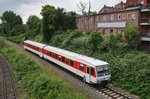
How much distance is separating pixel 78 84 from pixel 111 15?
60.3 feet

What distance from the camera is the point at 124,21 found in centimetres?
3572

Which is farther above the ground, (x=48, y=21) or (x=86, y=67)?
(x=48, y=21)

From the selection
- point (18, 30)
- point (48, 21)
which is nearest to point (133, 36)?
point (48, 21)

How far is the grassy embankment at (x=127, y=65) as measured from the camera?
2184 centimetres

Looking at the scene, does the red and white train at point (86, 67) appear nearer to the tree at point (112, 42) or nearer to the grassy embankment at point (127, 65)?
the grassy embankment at point (127, 65)

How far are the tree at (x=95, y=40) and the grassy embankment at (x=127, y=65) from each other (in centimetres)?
76

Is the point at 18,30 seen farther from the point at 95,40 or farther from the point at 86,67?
the point at 86,67

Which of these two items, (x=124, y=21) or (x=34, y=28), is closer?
(x=124, y=21)

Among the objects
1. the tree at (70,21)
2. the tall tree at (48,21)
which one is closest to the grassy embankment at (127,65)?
the tree at (70,21)

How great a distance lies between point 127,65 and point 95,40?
9.04 meters

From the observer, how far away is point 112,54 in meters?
29.9

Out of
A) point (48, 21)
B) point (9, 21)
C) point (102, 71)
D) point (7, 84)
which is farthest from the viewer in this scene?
point (9, 21)

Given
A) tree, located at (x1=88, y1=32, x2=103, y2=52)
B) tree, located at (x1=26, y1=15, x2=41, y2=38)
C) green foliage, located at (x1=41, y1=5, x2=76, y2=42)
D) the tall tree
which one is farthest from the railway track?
tree, located at (x1=26, y1=15, x2=41, y2=38)

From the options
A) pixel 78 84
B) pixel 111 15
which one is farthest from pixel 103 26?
pixel 78 84
